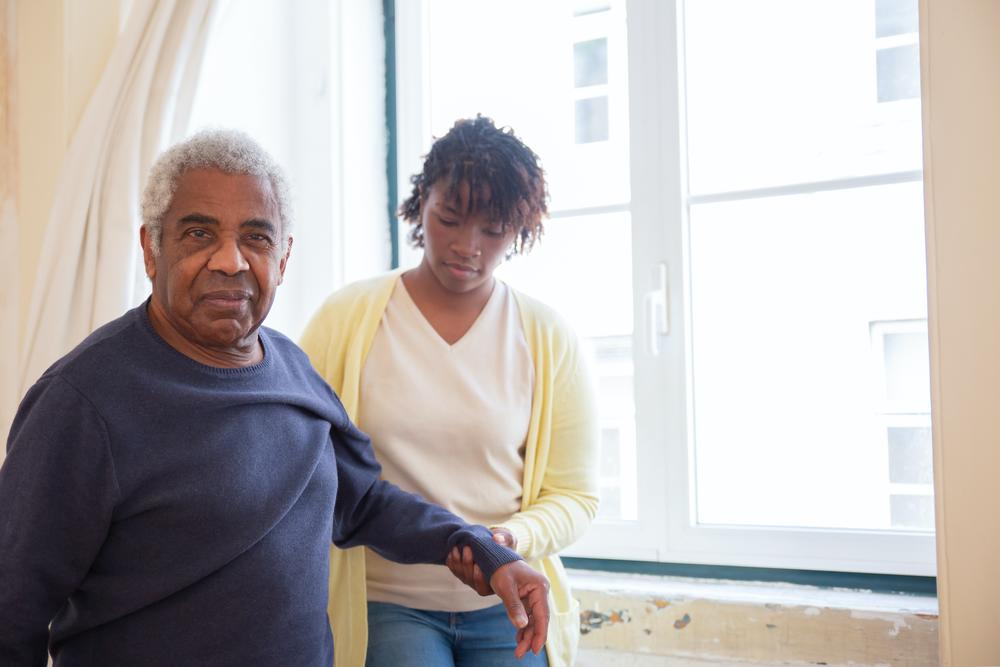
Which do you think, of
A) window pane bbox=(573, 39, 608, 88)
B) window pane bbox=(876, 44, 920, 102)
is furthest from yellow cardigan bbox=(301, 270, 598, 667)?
window pane bbox=(876, 44, 920, 102)

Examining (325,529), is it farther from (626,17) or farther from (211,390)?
(626,17)

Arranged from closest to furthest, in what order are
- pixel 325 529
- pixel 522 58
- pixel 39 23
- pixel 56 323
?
pixel 325 529, pixel 56 323, pixel 39 23, pixel 522 58

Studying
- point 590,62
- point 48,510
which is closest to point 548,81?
point 590,62

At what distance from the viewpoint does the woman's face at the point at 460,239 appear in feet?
5.16

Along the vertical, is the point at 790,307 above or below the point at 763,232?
below

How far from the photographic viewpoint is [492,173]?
5.18 ft

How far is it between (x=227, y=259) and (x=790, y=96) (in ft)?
4.64

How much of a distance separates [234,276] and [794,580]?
1.38 m

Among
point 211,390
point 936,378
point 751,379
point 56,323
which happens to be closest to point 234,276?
point 211,390

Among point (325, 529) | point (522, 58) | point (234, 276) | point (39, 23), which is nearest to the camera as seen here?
point (234, 276)

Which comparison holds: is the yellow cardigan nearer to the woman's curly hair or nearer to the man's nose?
the woman's curly hair

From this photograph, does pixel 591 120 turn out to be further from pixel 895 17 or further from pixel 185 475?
pixel 185 475

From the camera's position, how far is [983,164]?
4.64 feet

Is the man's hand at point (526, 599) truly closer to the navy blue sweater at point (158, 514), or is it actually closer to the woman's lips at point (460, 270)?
the navy blue sweater at point (158, 514)
